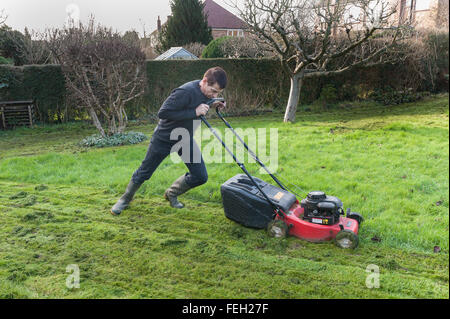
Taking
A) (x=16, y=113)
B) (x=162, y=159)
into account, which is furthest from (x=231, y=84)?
(x=162, y=159)

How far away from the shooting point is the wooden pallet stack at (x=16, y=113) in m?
10.8

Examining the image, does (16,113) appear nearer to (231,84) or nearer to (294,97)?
(231,84)

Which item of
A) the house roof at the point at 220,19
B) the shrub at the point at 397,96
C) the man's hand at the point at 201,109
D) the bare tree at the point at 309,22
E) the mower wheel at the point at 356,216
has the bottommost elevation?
the mower wheel at the point at 356,216

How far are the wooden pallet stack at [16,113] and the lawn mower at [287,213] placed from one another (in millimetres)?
9120

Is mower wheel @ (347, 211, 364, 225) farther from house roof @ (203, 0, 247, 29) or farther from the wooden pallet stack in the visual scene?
house roof @ (203, 0, 247, 29)

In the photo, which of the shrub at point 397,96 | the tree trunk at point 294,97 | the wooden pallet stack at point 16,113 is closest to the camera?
the tree trunk at point 294,97

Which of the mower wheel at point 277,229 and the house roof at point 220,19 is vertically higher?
the house roof at point 220,19

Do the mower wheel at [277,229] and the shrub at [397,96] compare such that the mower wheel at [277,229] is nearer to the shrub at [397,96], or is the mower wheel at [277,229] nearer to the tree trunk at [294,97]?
the tree trunk at [294,97]

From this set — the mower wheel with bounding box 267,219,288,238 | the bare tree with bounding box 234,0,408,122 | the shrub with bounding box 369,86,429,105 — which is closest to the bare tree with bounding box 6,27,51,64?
the bare tree with bounding box 234,0,408,122

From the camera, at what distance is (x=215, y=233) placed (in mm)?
3611

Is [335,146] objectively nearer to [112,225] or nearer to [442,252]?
[442,252]

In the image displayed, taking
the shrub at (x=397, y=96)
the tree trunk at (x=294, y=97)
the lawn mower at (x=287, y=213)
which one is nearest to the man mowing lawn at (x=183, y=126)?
the lawn mower at (x=287, y=213)

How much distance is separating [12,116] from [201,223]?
9.33 meters
